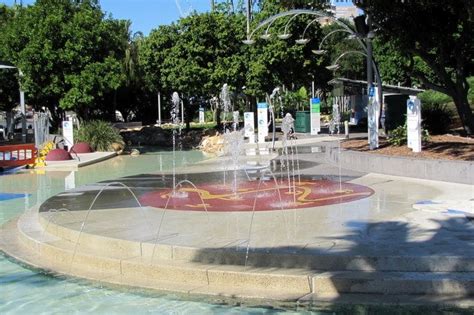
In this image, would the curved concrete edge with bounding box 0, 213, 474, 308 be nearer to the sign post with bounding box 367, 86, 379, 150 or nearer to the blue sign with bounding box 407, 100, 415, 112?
the blue sign with bounding box 407, 100, 415, 112

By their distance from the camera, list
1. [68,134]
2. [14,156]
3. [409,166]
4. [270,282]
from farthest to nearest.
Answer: [68,134], [14,156], [409,166], [270,282]

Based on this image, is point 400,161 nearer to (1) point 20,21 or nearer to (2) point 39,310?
(2) point 39,310

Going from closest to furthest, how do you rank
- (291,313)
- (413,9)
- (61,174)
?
(291,313), (413,9), (61,174)

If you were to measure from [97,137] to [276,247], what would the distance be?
76.3 ft

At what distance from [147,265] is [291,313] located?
1933 mm

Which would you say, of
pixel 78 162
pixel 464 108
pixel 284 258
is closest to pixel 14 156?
pixel 78 162

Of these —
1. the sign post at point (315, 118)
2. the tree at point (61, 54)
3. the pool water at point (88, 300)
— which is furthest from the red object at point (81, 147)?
the pool water at point (88, 300)

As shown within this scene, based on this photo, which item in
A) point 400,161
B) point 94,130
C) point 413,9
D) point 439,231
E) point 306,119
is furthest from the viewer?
point 306,119

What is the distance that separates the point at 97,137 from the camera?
1133 inches

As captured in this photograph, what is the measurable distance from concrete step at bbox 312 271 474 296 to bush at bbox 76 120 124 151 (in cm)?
2380

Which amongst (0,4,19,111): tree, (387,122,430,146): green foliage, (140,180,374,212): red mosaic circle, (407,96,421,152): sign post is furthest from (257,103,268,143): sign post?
(140,180,374,212): red mosaic circle

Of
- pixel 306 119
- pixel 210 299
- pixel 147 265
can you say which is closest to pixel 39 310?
pixel 147 265

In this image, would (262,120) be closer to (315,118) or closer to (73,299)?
(315,118)

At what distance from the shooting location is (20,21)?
29438 millimetres
